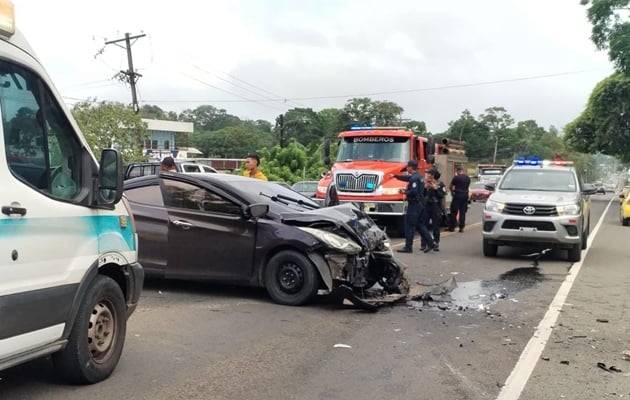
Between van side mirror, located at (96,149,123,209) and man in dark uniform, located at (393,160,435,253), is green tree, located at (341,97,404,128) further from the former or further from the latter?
van side mirror, located at (96,149,123,209)

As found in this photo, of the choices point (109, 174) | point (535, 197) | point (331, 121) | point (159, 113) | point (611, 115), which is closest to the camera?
point (109, 174)

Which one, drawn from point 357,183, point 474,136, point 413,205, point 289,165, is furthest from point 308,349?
point 474,136

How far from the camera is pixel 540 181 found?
43.0ft

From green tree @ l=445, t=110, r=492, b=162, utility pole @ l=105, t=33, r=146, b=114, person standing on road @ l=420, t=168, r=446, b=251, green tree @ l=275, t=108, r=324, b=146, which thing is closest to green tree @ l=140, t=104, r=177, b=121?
green tree @ l=275, t=108, r=324, b=146

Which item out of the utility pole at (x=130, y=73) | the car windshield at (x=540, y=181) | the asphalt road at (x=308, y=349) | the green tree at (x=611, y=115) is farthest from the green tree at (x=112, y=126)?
the green tree at (x=611, y=115)

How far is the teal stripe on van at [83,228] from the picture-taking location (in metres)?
3.68

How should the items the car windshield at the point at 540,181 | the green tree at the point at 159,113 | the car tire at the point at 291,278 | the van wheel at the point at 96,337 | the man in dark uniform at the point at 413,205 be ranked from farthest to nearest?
the green tree at the point at 159,113
the car windshield at the point at 540,181
the man in dark uniform at the point at 413,205
the car tire at the point at 291,278
the van wheel at the point at 96,337

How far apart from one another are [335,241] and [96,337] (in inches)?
126

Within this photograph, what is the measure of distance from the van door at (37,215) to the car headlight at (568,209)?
952cm

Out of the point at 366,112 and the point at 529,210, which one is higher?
the point at 366,112

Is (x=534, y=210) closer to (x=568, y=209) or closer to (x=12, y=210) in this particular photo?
(x=568, y=209)

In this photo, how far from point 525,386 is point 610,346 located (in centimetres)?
177

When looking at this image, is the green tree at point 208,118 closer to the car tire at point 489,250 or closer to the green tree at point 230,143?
the green tree at point 230,143

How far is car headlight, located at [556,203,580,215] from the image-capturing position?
11852mm
